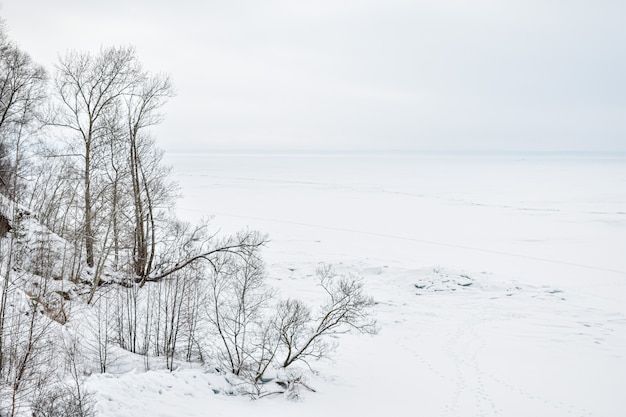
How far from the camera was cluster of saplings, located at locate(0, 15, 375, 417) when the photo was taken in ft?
51.8

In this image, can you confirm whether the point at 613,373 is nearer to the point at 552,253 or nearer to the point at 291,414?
the point at 291,414

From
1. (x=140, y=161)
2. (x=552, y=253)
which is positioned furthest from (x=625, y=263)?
(x=140, y=161)

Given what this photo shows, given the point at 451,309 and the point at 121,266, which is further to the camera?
the point at 451,309

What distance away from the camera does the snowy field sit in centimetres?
1452

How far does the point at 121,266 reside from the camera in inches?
844

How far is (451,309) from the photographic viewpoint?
80.5 ft

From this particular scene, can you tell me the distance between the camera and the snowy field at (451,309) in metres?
14.5

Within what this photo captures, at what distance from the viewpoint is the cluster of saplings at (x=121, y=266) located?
1578 cm

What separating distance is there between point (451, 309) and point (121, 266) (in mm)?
16252

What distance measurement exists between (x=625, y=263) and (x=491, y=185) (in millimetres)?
48368

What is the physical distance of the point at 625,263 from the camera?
1207 inches

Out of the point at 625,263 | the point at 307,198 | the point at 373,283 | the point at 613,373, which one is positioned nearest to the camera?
the point at 613,373

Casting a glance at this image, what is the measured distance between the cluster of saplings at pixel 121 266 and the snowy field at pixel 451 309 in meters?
1.72

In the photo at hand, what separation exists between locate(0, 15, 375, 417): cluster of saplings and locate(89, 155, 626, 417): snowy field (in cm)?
172
